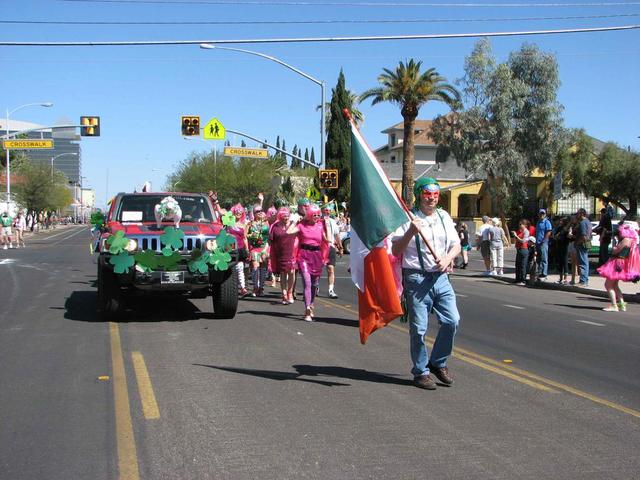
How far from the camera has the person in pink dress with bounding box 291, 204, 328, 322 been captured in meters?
11.4

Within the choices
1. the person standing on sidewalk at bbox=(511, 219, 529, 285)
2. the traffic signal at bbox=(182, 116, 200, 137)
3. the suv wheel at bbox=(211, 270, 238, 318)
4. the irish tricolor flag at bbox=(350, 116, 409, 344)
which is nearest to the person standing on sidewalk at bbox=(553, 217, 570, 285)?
the person standing on sidewalk at bbox=(511, 219, 529, 285)

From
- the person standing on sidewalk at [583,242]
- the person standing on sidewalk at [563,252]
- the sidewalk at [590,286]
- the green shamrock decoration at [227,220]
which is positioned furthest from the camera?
the person standing on sidewalk at [563,252]

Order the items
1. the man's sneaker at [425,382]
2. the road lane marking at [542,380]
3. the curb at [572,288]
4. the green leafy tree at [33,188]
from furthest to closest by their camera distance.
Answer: the green leafy tree at [33,188] → the curb at [572,288] → the man's sneaker at [425,382] → the road lane marking at [542,380]

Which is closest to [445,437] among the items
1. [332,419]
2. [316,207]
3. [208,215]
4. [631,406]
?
[332,419]

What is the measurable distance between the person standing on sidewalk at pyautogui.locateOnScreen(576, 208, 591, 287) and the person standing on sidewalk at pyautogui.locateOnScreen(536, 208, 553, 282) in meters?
1.12

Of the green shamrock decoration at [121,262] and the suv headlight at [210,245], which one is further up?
the suv headlight at [210,245]

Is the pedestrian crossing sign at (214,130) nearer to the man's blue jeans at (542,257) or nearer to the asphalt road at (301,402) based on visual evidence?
the man's blue jeans at (542,257)

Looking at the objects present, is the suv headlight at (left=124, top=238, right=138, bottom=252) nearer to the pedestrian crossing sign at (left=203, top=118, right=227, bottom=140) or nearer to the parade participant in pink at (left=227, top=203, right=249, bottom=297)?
the parade participant in pink at (left=227, top=203, right=249, bottom=297)

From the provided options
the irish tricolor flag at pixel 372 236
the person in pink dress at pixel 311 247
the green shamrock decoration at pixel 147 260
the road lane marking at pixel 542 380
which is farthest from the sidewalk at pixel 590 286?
the irish tricolor flag at pixel 372 236

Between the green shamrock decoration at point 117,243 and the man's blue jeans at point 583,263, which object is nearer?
the green shamrock decoration at point 117,243

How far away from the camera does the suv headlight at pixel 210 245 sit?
10508 mm

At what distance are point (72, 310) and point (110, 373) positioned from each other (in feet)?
17.5

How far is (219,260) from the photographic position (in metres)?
10.5

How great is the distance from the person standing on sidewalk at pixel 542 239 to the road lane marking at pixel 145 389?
1330 cm
